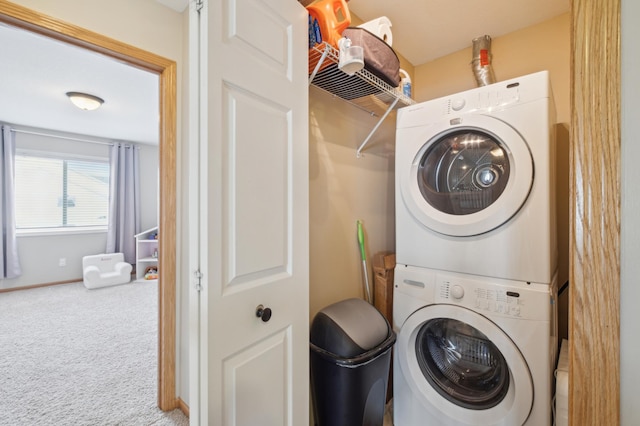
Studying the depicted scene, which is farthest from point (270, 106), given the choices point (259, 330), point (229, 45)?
point (259, 330)

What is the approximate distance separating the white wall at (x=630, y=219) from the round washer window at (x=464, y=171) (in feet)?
2.87

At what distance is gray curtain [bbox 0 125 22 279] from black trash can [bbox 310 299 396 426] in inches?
202

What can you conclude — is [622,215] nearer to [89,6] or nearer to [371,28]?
[371,28]

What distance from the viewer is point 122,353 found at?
7.59ft

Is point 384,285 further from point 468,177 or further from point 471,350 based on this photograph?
point 468,177

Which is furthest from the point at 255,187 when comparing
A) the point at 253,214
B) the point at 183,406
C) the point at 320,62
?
the point at 183,406

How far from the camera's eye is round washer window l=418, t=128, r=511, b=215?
4.21 feet

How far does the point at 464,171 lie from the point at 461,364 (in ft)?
3.16

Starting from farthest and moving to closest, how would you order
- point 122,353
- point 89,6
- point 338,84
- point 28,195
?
1. point 28,195
2. point 122,353
3. point 338,84
4. point 89,6

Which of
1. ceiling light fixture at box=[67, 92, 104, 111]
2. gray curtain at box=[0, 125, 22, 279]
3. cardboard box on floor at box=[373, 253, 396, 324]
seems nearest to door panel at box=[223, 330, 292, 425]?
cardboard box on floor at box=[373, 253, 396, 324]

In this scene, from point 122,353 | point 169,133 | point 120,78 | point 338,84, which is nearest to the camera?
point 338,84

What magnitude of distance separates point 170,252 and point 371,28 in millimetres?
1644

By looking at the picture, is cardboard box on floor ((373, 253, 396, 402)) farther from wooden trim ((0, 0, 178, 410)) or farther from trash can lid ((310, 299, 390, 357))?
wooden trim ((0, 0, 178, 410))

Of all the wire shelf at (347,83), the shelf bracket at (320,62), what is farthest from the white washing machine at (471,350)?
the shelf bracket at (320,62)
